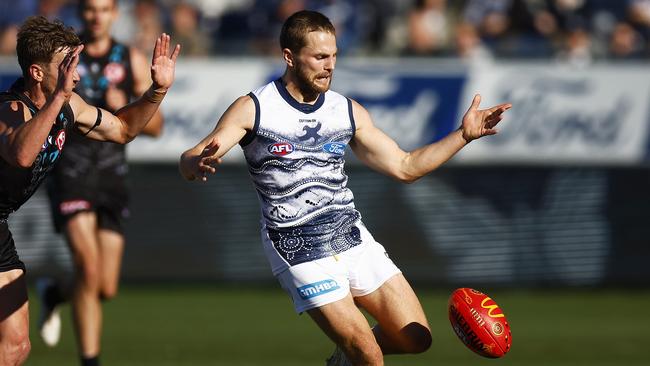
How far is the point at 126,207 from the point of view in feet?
30.9

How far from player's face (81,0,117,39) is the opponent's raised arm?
212 cm

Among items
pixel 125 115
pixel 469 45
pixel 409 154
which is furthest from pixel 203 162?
pixel 469 45

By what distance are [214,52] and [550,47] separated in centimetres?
446

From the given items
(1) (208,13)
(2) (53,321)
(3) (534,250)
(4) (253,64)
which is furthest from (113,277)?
(1) (208,13)

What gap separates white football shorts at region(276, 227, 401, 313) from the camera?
688 cm

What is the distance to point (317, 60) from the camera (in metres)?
6.98

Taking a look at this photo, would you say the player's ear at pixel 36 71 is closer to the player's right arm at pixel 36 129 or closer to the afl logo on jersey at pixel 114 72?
the player's right arm at pixel 36 129

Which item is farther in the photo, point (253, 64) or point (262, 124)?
point (253, 64)

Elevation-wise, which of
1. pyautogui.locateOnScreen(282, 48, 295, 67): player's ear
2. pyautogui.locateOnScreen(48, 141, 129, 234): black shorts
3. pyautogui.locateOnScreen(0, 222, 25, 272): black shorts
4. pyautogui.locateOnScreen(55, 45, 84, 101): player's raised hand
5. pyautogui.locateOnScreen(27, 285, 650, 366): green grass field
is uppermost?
pyautogui.locateOnScreen(55, 45, 84, 101): player's raised hand

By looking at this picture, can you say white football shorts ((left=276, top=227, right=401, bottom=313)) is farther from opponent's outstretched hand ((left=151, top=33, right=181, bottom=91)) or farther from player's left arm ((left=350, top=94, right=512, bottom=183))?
opponent's outstretched hand ((left=151, top=33, right=181, bottom=91))

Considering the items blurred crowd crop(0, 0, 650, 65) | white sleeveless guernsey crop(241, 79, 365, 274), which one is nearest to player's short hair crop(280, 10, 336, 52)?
white sleeveless guernsey crop(241, 79, 365, 274)

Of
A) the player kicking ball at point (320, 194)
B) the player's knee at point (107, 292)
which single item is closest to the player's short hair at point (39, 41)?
the player kicking ball at point (320, 194)

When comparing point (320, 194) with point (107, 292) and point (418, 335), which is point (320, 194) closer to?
point (418, 335)

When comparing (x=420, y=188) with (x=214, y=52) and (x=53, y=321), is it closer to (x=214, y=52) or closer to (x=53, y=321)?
(x=214, y=52)
